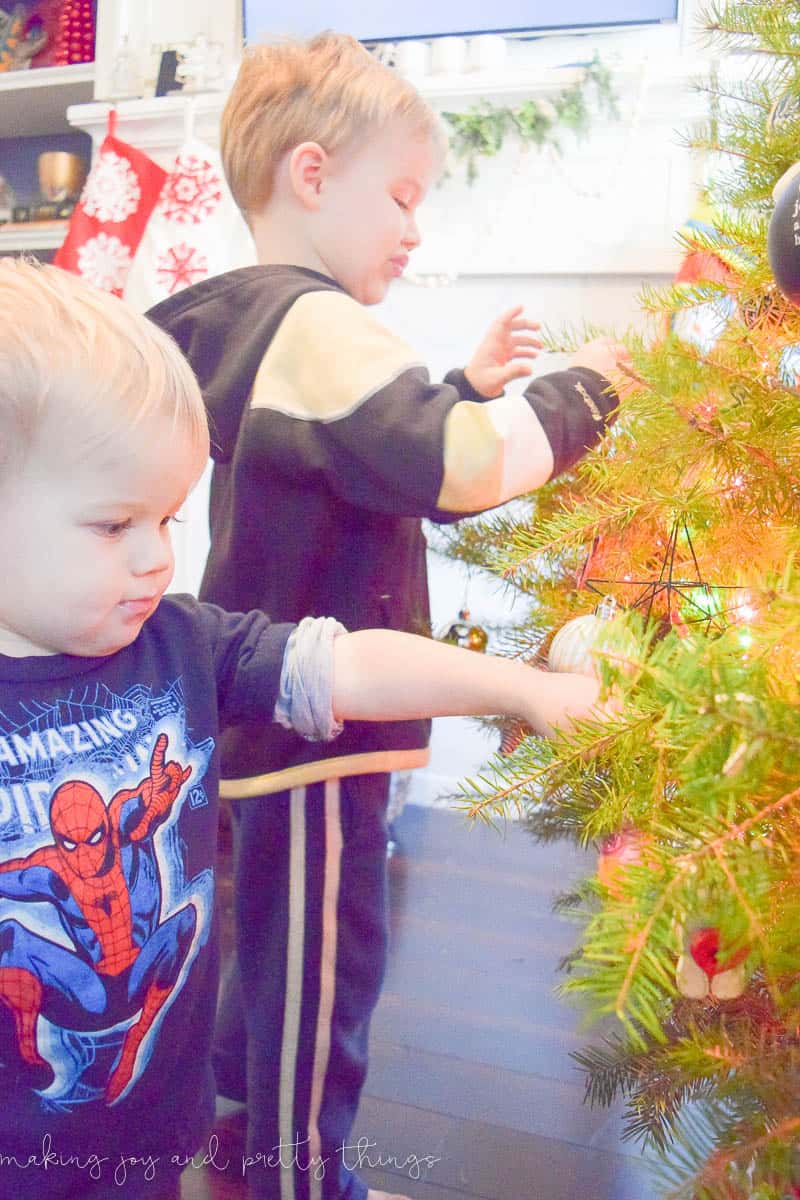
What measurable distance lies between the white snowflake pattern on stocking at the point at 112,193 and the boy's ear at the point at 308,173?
1.32 meters

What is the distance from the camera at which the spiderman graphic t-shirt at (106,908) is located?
0.59 m

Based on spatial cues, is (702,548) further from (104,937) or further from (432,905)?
(432,905)

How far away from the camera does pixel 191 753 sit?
0.67m

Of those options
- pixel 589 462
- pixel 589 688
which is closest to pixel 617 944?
pixel 589 688

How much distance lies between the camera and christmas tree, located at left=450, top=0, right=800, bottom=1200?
1.15ft

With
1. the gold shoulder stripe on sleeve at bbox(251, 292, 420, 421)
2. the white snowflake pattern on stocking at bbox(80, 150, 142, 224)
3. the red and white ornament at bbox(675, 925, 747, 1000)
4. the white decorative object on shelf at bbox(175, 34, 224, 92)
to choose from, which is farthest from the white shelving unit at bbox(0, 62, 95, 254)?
the red and white ornament at bbox(675, 925, 747, 1000)

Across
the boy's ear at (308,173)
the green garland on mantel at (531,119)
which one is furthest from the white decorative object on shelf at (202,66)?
the boy's ear at (308,173)

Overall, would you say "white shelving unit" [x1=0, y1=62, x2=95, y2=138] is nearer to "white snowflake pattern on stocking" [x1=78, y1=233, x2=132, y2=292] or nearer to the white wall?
"white snowflake pattern on stocking" [x1=78, y1=233, x2=132, y2=292]

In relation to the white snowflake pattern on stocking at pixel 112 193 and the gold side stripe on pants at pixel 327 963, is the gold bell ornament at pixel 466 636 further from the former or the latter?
the white snowflake pattern on stocking at pixel 112 193

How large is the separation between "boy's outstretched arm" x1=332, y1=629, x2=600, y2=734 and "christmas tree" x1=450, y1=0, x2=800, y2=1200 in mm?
23

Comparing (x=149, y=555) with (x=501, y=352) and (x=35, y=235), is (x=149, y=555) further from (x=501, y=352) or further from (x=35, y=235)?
(x=35, y=235)

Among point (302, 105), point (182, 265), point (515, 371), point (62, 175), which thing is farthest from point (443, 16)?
point (515, 371)

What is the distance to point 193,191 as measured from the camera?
201 cm

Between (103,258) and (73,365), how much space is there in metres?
1.73
